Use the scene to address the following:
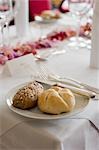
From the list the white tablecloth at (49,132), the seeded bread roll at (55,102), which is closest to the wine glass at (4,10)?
the white tablecloth at (49,132)

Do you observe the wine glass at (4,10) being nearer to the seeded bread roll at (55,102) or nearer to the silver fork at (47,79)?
the silver fork at (47,79)

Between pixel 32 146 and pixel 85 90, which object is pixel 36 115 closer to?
pixel 32 146

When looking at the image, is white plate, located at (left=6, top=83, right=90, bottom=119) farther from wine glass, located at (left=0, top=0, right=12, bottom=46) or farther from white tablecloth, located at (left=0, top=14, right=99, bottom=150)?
wine glass, located at (left=0, top=0, right=12, bottom=46)

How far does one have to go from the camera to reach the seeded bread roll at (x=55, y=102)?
64 centimetres

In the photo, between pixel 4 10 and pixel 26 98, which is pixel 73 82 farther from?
pixel 4 10

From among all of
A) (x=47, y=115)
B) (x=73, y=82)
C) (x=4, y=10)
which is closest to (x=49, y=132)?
(x=47, y=115)

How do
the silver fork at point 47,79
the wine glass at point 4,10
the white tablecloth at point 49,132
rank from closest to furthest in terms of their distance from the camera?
the white tablecloth at point 49,132, the silver fork at point 47,79, the wine glass at point 4,10

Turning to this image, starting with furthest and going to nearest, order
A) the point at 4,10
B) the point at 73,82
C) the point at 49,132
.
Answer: the point at 4,10, the point at 73,82, the point at 49,132

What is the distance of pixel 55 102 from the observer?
64 cm

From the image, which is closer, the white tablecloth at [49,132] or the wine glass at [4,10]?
the white tablecloth at [49,132]

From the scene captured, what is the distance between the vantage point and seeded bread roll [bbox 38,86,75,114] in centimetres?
64

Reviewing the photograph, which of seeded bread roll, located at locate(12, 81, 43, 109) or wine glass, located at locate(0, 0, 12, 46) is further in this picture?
wine glass, located at locate(0, 0, 12, 46)

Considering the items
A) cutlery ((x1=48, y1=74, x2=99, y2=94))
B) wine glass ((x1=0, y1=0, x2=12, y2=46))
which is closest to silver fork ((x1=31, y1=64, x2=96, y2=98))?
cutlery ((x1=48, y1=74, x2=99, y2=94))

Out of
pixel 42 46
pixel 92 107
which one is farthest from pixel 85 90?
pixel 42 46
